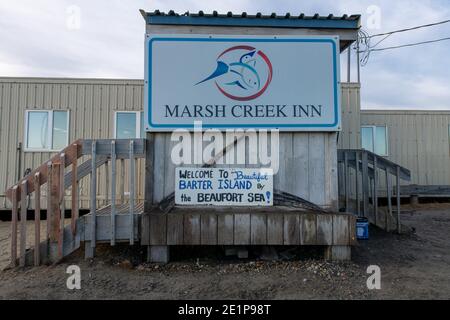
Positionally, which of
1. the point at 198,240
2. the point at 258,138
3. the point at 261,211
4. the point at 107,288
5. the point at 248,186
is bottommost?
the point at 107,288

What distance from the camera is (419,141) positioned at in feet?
38.0

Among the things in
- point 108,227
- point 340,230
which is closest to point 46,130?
point 108,227

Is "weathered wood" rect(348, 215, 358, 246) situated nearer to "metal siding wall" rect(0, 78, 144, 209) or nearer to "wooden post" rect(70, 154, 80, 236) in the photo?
"wooden post" rect(70, 154, 80, 236)

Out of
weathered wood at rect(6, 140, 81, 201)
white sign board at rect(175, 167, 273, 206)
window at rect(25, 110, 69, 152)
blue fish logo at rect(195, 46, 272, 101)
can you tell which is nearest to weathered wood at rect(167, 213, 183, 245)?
white sign board at rect(175, 167, 273, 206)

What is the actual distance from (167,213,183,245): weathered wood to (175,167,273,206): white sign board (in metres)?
0.26

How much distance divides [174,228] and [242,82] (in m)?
2.17

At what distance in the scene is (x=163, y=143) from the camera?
15.6 ft

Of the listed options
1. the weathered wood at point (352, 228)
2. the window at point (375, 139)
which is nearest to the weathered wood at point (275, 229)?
the weathered wood at point (352, 228)

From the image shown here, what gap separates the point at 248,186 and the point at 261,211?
0.38 meters

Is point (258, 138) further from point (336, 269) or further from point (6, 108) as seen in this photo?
point (6, 108)

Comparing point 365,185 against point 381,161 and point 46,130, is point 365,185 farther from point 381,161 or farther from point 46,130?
point 46,130

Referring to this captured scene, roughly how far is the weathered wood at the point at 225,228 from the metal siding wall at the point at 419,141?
8.29 meters

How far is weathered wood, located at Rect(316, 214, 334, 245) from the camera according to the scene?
4578mm

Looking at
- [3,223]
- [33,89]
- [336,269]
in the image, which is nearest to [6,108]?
[33,89]
